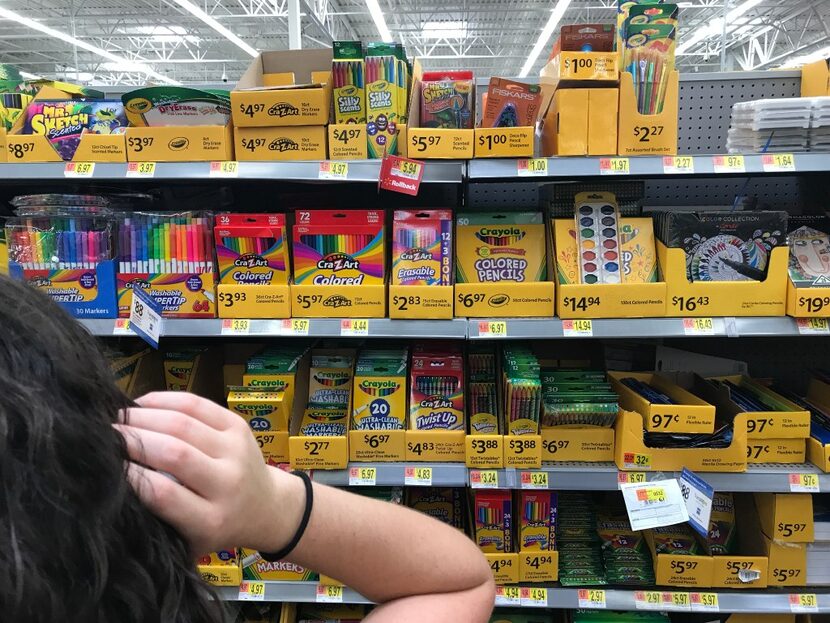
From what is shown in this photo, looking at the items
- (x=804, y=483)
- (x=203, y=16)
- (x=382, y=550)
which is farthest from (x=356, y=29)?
(x=382, y=550)

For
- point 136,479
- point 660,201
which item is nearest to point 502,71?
point 660,201

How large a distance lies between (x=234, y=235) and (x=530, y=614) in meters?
1.57

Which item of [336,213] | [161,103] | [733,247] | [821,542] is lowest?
[821,542]

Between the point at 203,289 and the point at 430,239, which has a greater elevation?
the point at 430,239

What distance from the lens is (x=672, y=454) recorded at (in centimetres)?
165

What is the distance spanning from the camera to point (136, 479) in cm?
39

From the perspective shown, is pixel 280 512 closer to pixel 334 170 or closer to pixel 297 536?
pixel 297 536

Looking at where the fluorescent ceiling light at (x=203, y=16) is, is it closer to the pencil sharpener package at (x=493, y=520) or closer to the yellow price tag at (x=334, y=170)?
the yellow price tag at (x=334, y=170)

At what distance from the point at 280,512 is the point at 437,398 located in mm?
1246

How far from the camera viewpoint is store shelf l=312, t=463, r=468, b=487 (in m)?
1.67

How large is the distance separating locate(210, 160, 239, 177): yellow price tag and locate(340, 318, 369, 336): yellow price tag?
1.71 ft

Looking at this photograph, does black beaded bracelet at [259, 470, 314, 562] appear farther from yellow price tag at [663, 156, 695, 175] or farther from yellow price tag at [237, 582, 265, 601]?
yellow price tag at [237, 582, 265, 601]

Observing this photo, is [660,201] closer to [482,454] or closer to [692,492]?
[692,492]

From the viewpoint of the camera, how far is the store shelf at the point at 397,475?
1675mm
